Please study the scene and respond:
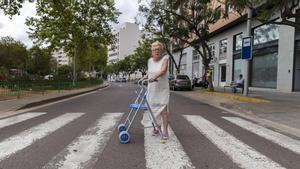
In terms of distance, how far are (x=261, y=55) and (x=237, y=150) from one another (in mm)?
25414

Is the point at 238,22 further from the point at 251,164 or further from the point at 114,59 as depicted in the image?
the point at 114,59

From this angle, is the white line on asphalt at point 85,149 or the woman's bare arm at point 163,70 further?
the woman's bare arm at point 163,70

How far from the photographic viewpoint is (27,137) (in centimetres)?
680

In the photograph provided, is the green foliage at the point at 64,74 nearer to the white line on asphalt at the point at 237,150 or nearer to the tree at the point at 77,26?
the tree at the point at 77,26

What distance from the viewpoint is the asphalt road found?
194 inches

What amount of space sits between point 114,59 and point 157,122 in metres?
146

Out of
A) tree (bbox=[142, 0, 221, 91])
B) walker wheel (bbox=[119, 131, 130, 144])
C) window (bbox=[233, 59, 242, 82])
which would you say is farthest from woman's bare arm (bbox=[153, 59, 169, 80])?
window (bbox=[233, 59, 242, 82])

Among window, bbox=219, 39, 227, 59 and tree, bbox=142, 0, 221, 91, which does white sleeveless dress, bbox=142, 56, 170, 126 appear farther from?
window, bbox=219, 39, 227, 59

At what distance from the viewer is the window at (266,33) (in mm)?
26562

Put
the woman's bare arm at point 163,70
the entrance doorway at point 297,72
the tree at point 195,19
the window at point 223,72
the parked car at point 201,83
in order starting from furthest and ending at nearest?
the window at point 223,72 → the parked car at point 201,83 → the tree at point 195,19 → the entrance doorway at point 297,72 → the woman's bare arm at point 163,70

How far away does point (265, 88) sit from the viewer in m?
28.1

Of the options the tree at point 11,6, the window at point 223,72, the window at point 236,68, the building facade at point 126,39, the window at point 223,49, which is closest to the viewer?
the tree at point 11,6

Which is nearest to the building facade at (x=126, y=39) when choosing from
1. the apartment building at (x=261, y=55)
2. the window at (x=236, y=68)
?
the apartment building at (x=261, y=55)

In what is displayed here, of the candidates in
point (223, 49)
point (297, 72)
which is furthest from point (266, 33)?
point (223, 49)
